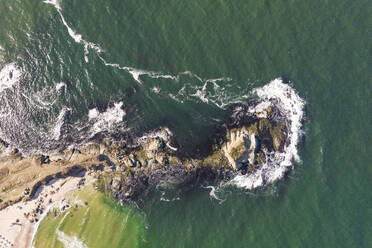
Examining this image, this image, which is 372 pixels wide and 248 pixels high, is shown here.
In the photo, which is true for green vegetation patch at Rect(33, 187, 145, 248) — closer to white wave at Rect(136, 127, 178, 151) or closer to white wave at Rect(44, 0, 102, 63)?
white wave at Rect(136, 127, 178, 151)

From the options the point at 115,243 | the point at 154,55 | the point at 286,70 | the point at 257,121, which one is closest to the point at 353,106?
the point at 286,70

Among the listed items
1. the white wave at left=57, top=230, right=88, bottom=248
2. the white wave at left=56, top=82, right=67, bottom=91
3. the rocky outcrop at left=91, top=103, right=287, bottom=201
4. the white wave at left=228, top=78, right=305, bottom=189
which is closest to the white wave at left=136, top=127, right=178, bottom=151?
the rocky outcrop at left=91, top=103, right=287, bottom=201

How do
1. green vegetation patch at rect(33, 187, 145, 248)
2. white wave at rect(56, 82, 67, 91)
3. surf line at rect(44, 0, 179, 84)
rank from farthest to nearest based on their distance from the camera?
white wave at rect(56, 82, 67, 91)
green vegetation patch at rect(33, 187, 145, 248)
surf line at rect(44, 0, 179, 84)

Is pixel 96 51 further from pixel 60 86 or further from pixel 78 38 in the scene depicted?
pixel 60 86

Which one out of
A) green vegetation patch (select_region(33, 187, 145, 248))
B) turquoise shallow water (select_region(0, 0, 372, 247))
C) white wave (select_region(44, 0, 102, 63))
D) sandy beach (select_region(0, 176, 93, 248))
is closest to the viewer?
turquoise shallow water (select_region(0, 0, 372, 247))

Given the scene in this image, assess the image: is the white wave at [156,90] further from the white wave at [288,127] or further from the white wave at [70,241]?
the white wave at [70,241]

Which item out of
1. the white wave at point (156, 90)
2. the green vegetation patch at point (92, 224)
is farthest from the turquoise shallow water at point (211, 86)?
the green vegetation patch at point (92, 224)

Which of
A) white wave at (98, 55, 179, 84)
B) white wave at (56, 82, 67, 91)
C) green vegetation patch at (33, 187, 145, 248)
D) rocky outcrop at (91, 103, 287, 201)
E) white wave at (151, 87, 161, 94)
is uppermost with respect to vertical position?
white wave at (98, 55, 179, 84)

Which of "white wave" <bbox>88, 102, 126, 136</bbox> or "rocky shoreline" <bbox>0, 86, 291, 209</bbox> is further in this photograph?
"white wave" <bbox>88, 102, 126, 136</bbox>
